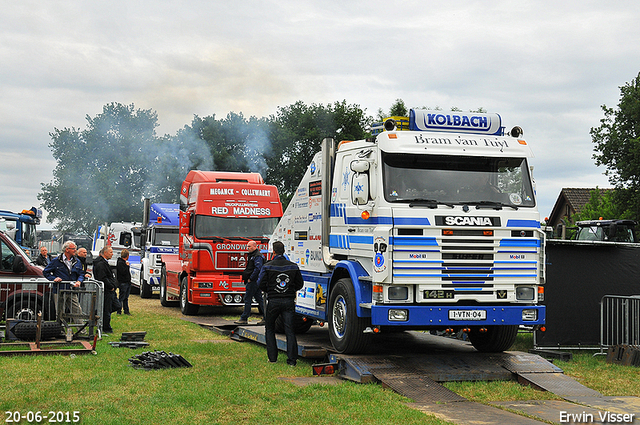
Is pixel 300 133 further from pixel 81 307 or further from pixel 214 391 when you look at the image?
pixel 214 391

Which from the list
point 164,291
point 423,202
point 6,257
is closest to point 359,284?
point 423,202

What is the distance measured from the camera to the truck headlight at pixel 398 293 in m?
9.55

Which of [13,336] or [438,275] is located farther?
[13,336]

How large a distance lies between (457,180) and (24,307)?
8.51m

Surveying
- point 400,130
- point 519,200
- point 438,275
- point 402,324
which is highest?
point 400,130

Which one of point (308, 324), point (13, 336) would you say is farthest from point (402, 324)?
point (13, 336)

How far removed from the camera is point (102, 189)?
63.2 metres

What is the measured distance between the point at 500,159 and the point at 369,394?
404 centimetres

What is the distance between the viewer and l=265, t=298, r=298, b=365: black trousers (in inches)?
435

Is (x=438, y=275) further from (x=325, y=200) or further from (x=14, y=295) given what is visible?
(x=14, y=295)

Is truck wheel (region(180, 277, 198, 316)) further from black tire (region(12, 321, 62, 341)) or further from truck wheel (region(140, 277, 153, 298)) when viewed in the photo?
black tire (region(12, 321, 62, 341))

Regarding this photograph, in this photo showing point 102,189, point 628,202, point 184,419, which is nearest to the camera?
point 184,419

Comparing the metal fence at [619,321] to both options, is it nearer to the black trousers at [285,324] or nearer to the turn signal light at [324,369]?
the turn signal light at [324,369]

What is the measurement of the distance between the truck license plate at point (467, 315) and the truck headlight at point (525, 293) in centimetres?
65
